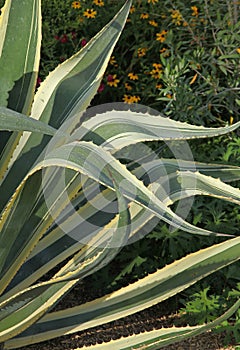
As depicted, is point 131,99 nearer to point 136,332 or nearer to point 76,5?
point 76,5

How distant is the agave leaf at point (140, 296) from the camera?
1947 millimetres

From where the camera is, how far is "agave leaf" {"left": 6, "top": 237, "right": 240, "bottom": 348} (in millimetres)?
1947

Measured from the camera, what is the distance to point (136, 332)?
2395 millimetres

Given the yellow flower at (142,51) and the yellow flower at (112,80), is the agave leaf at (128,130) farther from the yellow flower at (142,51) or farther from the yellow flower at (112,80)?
the yellow flower at (142,51)

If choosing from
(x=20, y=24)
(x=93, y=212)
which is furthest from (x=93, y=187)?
(x=20, y=24)

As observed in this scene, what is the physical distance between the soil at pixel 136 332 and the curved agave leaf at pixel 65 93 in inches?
26.1

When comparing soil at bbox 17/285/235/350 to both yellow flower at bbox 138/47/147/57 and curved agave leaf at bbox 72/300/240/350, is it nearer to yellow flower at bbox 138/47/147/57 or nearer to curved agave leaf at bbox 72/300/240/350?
curved agave leaf at bbox 72/300/240/350

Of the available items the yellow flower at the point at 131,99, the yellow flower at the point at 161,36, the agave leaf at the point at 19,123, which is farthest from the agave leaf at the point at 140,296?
the yellow flower at the point at 161,36

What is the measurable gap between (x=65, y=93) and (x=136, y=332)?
2.92 feet

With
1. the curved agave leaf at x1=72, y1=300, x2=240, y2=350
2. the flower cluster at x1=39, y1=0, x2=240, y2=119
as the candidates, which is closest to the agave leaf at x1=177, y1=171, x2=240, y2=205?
the curved agave leaf at x1=72, y1=300, x2=240, y2=350

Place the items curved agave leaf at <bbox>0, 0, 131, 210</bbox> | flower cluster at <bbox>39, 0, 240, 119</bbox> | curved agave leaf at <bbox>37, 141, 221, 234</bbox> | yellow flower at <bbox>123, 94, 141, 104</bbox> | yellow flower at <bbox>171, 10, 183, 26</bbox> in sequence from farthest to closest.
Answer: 1. yellow flower at <bbox>171, 10, 183, 26</bbox>
2. yellow flower at <bbox>123, 94, 141, 104</bbox>
3. flower cluster at <bbox>39, 0, 240, 119</bbox>
4. curved agave leaf at <bbox>0, 0, 131, 210</bbox>
5. curved agave leaf at <bbox>37, 141, 221, 234</bbox>

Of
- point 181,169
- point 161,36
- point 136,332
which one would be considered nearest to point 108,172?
point 181,169

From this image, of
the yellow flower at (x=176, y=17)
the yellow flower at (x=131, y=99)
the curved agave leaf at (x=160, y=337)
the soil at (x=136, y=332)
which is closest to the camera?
the curved agave leaf at (x=160, y=337)

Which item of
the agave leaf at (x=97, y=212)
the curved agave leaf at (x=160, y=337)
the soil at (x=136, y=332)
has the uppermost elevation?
the agave leaf at (x=97, y=212)
